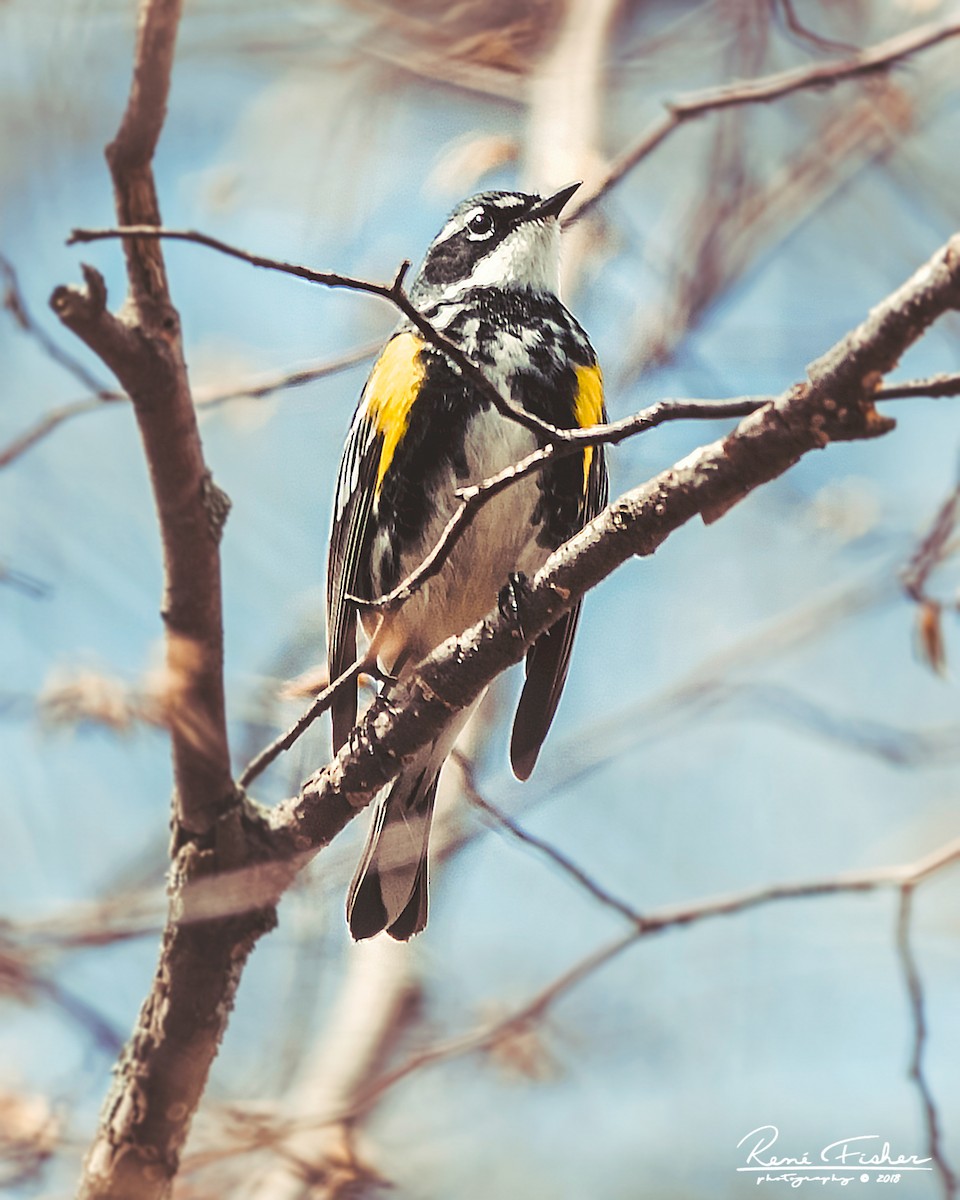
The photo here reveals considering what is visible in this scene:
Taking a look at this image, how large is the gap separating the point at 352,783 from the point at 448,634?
2.65 feet

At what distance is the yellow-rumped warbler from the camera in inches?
114

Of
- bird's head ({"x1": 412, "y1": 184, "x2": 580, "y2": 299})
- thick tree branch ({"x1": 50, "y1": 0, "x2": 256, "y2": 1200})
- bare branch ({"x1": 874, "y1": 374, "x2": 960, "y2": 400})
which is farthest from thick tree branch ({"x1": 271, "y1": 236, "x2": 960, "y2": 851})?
Result: bird's head ({"x1": 412, "y1": 184, "x2": 580, "y2": 299})

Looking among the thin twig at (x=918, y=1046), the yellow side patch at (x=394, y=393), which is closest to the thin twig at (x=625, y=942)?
the thin twig at (x=918, y=1046)

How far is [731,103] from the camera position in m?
2.71

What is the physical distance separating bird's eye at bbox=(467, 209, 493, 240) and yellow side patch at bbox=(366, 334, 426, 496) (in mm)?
611

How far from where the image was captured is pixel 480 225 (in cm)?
352

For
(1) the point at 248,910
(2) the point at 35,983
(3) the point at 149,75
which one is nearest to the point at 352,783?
(1) the point at 248,910

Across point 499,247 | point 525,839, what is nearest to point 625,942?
point 525,839

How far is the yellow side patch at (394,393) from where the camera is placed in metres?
2.91

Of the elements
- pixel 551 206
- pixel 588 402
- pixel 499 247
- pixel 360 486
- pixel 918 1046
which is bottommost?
pixel 918 1046

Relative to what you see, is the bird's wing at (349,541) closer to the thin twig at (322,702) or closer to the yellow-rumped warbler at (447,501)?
the yellow-rumped warbler at (447,501)

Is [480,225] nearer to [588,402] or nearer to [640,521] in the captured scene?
[588,402]

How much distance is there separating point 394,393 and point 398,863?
3.93 ft

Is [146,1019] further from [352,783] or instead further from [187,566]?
[187,566]
